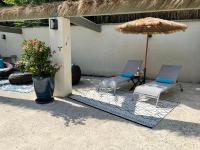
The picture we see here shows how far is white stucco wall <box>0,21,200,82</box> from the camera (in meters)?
11.6

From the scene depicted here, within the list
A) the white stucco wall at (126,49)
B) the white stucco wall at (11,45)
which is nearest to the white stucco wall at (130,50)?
the white stucco wall at (126,49)

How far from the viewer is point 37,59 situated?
8.59 meters

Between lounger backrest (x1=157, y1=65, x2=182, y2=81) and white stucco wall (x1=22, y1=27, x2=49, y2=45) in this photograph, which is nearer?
lounger backrest (x1=157, y1=65, x2=182, y2=81)

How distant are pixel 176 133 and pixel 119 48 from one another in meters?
7.91

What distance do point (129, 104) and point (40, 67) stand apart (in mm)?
3303

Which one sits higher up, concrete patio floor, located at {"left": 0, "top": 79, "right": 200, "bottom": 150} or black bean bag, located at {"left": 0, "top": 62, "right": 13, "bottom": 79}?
black bean bag, located at {"left": 0, "top": 62, "right": 13, "bottom": 79}

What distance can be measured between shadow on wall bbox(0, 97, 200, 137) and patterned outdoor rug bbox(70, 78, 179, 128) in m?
0.28

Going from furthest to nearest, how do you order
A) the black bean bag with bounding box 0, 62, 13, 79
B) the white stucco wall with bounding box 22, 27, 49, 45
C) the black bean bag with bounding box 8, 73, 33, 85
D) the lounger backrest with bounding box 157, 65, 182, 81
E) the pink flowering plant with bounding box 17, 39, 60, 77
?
the white stucco wall with bounding box 22, 27, 49, 45 → the black bean bag with bounding box 0, 62, 13, 79 → the black bean bag with bounding box 8, 73, 33, 85 → the lounger backrest with bounding box 157, 65, 182, 81 → the pink flowering plant with bounding box 17, 39, 60, 77

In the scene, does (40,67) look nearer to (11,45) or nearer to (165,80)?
(165,80)

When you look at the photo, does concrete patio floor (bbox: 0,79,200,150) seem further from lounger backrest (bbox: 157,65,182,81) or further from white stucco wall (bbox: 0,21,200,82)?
white stucco wall (bbox: 0,21,200,82)

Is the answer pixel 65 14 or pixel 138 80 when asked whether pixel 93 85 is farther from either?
pixel 65 14

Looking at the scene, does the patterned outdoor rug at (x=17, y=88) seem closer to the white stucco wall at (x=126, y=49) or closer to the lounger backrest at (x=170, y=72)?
the white stucco wall at (x=126, y=49)

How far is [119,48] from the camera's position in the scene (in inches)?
528

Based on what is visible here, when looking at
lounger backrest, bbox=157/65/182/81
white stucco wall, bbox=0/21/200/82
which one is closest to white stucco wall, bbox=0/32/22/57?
white stucco wall, bbox=0/21/200/82
